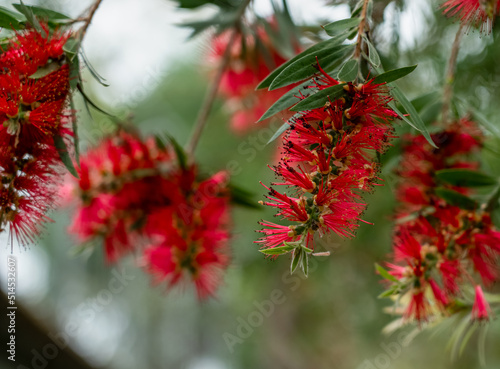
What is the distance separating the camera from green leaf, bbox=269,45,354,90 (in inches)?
24.9

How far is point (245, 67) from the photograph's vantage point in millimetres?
1438


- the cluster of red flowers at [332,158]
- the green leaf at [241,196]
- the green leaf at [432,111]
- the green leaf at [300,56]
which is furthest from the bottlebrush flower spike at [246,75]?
the cluster of red flowers at [332,158]

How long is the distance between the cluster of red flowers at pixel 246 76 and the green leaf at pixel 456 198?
0.61m

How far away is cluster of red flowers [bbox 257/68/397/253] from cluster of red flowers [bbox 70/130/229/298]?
46cm

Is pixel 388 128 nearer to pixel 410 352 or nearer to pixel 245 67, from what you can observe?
pixel 245 67

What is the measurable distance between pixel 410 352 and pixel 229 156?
1.72m

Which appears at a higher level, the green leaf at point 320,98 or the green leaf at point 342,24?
the green leaf at point 342,24

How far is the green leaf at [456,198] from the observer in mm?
779

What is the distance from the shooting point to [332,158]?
1.94 feet

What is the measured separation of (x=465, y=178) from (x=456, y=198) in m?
0.05

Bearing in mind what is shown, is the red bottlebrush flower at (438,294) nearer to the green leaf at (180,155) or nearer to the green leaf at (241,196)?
the green leaf at (241,196)

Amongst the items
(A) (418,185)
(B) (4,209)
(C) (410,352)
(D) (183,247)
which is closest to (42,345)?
(D) (183,247)

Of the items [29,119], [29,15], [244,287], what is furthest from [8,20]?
[244,287]

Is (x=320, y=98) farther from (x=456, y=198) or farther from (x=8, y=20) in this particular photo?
(x=8, y=20)
